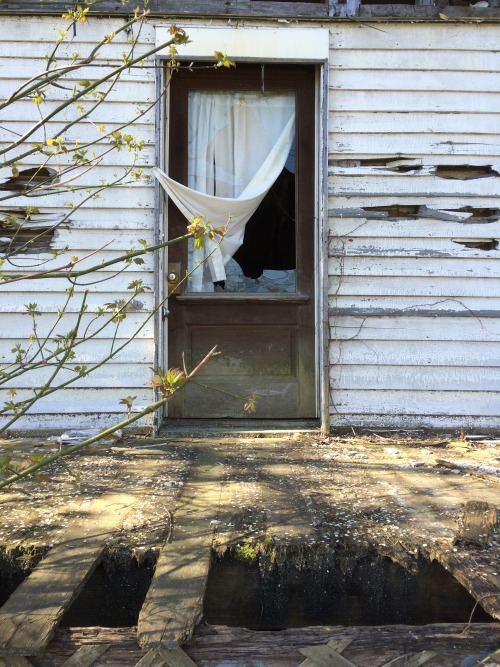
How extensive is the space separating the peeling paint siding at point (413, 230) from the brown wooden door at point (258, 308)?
293 millimetres

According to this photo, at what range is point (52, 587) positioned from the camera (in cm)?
232

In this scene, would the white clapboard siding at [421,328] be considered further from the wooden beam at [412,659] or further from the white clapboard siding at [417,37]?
the wooden beam at [412,659]

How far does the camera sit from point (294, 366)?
5.06 m

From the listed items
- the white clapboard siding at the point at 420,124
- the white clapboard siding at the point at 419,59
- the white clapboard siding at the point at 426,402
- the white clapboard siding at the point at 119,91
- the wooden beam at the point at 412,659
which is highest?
the white clapboard siding at the point at 419,59

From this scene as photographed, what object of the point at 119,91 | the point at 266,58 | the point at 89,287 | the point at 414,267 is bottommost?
the point at 89,287

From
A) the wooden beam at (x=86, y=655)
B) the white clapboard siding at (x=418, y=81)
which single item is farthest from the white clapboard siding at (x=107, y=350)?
the wooden beam at (x=86, y=655)

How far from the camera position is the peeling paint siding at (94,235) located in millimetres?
4754

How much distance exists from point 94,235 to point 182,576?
120 inches

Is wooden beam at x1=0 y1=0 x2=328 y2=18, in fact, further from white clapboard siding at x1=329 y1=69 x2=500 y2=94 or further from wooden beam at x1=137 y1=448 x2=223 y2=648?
wooden beam at x1=137 y1=448 x2=223 y2=648

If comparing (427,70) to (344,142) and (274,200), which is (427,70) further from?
(274,200)

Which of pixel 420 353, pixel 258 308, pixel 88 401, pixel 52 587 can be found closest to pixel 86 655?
pixel 52 587

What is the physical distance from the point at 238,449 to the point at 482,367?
6.49ft

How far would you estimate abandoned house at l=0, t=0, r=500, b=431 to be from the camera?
477 centimetres

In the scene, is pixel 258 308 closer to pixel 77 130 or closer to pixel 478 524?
pixel 77 130
